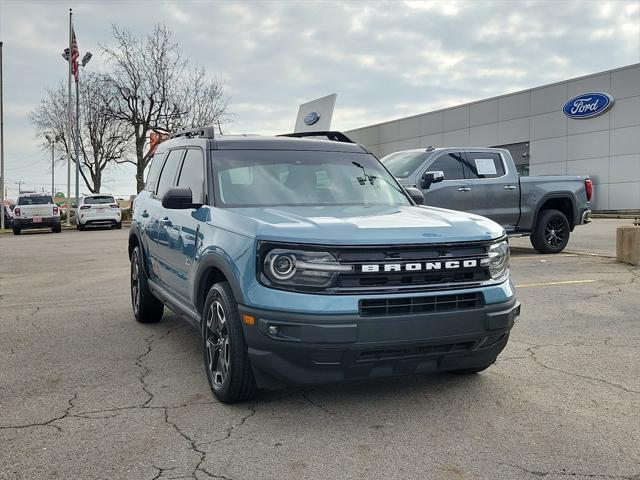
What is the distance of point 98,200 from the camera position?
2789 centimetres

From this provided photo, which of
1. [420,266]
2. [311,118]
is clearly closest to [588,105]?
[311,118]

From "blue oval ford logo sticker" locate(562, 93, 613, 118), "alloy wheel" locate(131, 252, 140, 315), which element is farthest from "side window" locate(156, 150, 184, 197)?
"blue oval ford logo sticker" locate(562, 93, 613, 118)

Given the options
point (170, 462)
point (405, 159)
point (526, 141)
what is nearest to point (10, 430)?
point (170, 462)

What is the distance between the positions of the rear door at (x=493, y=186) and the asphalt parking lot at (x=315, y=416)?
217 inches

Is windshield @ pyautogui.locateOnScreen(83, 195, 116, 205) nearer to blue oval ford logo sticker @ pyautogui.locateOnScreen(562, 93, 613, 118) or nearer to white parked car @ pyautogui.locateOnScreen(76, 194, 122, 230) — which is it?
white parked car @ pyautogui.locateOnScreen(76, 194, 122, 230)

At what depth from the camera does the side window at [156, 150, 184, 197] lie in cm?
582

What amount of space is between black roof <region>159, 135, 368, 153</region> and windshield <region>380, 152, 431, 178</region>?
570cm

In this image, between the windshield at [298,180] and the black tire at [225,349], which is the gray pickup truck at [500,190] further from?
the black tire at [225,349]

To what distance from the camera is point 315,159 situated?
202 inches

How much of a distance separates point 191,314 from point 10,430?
1.48 meters

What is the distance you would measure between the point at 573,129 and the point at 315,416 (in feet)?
105

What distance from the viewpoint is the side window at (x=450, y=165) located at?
37.3 ft

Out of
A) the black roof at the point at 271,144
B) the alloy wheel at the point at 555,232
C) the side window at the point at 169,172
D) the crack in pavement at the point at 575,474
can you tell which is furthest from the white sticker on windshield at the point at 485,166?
the crack in pavement at the point at 575,474

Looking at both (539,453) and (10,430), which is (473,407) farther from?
(10,430)
